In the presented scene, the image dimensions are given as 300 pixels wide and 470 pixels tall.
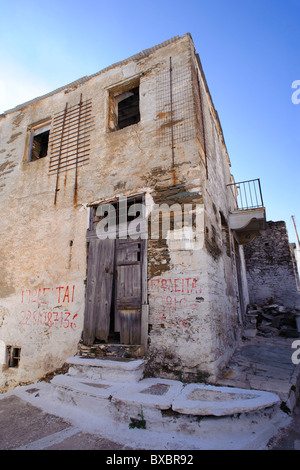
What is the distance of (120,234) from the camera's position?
4.96 metres

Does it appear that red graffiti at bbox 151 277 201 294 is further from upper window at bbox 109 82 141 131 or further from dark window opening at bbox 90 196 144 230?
upper window at bbox 109 82 141 131

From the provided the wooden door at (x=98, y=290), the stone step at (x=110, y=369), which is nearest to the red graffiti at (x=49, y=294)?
the wooden door at (x=98, y=290)

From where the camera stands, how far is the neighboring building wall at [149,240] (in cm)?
404

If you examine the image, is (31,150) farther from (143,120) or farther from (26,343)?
(26,343)

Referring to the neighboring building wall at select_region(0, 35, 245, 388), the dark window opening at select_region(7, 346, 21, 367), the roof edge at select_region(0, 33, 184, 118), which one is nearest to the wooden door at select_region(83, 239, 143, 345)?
the neighboring building wall at select_region(0, 35, 245, 388)

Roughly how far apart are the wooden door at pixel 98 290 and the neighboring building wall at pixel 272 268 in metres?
8.25

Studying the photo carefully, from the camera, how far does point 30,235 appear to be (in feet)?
20.1

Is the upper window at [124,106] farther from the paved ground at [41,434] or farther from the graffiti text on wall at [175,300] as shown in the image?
the paved ground at [41,434]

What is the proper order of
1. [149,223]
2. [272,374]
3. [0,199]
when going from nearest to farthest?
[272,374] → [149,223] → [0,199]

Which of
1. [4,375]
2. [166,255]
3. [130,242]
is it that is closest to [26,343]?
[4,375]

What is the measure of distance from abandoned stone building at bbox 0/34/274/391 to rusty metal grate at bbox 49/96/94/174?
1.4 inches

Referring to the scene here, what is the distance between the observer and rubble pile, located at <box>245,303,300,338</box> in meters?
7.83
